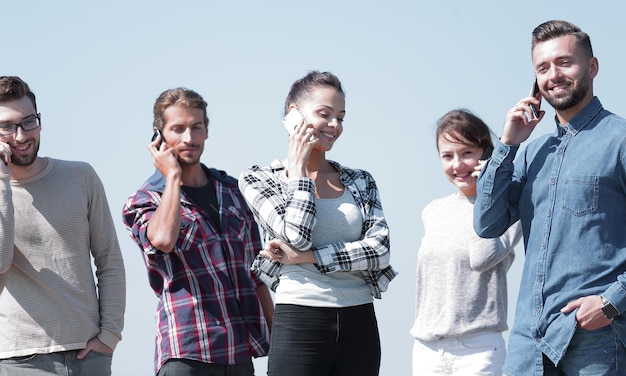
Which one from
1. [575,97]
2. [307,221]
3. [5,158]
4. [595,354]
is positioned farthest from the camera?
[5,158]

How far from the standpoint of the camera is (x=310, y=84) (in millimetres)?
5098

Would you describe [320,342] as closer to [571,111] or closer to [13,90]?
[571,111]

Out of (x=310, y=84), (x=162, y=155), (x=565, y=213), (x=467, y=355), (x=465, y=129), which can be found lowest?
(x=467, y=355)

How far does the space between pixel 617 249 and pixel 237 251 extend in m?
2.14

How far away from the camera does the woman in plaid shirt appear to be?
4.63 m

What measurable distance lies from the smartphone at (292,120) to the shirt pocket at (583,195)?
153 centimetres

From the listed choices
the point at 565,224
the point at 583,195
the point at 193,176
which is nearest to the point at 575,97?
the point at 583,195

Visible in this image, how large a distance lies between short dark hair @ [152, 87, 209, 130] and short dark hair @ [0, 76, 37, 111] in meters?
0.72

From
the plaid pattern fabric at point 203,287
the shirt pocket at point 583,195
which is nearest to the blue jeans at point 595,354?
the shirt pocket at point 583,195

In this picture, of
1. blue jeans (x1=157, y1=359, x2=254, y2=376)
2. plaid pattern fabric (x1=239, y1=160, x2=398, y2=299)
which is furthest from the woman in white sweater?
blue jeans (x1=157, y1=359, x2=254, y2=376)

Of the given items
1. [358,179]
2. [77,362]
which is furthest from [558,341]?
[77,362]

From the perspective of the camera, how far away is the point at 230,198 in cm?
544

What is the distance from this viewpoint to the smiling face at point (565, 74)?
4457mm

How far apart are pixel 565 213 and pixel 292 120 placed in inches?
63.0
